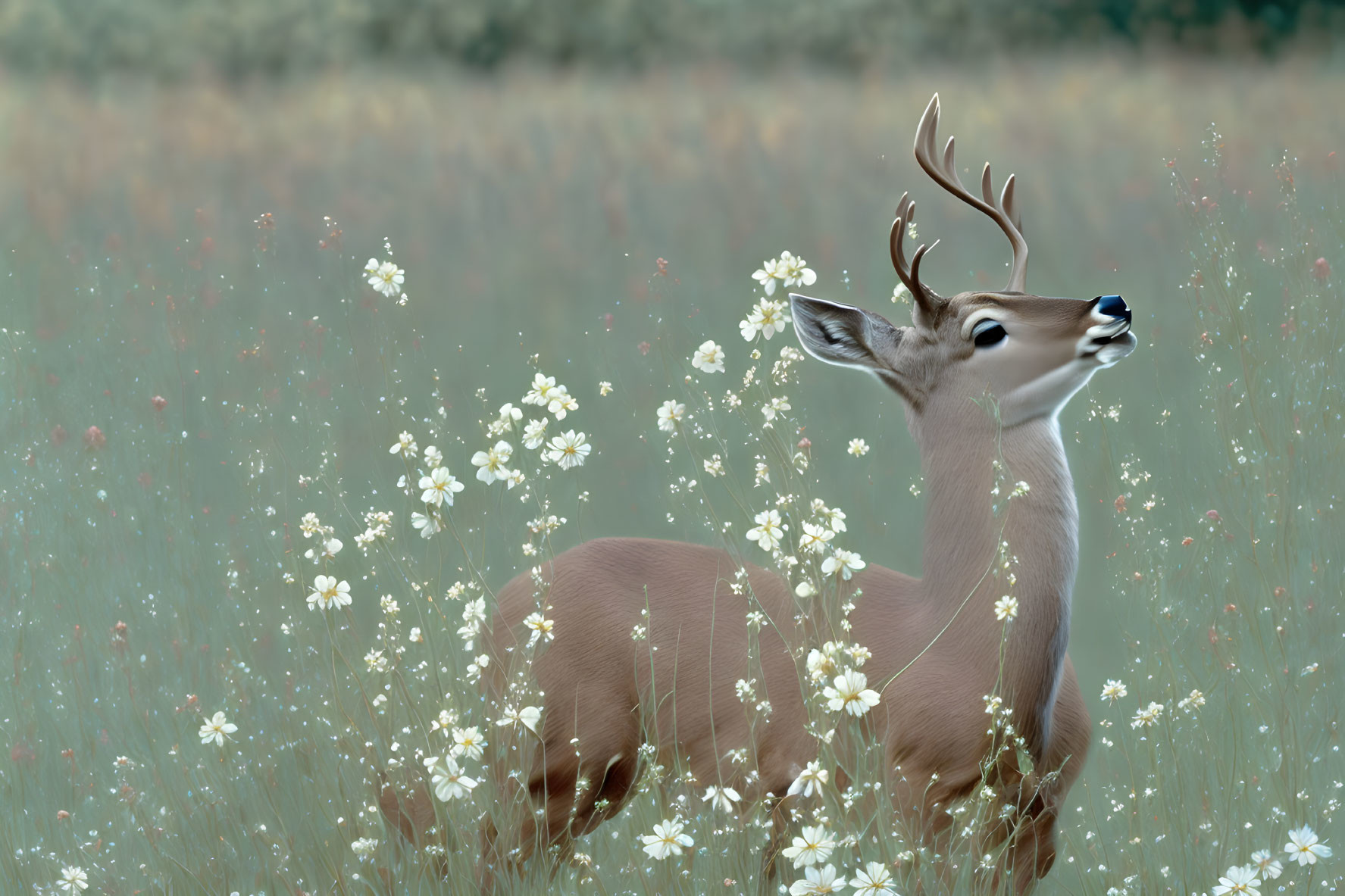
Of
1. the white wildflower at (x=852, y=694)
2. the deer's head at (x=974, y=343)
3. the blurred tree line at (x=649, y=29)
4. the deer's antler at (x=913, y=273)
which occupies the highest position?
the blurred tree line at (x=649, y=29)

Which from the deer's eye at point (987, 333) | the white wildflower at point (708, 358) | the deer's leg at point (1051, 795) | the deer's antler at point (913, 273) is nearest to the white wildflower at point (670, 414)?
the white wildflower at point (708, 358)

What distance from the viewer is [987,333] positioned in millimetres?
3891

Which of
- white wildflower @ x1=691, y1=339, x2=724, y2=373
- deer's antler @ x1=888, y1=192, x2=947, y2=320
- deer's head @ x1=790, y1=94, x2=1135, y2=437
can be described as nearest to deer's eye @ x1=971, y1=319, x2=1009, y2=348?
deer's head @ x1=790, y1=94, x2=1135, y2=437

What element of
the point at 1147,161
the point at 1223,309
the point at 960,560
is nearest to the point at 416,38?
the point at 1147,161

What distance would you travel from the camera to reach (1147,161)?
286 inches

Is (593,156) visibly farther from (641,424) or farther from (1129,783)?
(1129,783)

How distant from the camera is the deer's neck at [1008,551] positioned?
3.58m

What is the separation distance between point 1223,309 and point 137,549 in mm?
4076

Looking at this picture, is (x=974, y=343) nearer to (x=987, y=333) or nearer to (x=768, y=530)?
(x=987, y=333)

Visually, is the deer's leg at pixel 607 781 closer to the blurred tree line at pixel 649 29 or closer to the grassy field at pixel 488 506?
the grassy field at pixel 488 506

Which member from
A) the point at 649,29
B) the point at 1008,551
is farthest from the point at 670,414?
the point at 649,29

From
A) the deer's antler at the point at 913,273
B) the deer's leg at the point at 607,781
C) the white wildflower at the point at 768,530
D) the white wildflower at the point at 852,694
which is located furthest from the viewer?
the deer's leg at the point at 607,781

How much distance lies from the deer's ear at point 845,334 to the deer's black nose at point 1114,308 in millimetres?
600

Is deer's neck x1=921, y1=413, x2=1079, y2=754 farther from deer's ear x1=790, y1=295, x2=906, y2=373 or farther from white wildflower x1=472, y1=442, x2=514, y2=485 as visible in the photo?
white wildflower x1=472, y1=442, x2=514, y2=485
